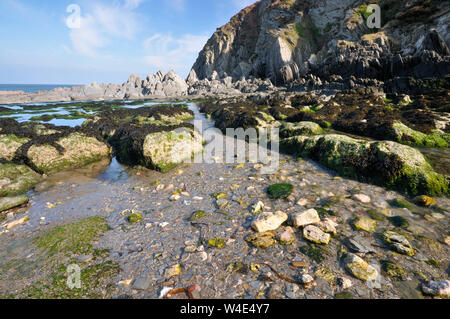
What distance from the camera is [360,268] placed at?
325 cm

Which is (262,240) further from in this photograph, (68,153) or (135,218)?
(68,153)

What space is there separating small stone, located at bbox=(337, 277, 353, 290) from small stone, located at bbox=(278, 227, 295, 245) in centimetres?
102

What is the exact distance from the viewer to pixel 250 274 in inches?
132

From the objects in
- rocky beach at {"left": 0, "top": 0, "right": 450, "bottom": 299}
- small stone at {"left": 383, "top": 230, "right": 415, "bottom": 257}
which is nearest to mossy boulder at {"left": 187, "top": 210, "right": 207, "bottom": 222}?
rocky beach at {"left": 0, "top": 0, "right": 450, "bottom": 299}

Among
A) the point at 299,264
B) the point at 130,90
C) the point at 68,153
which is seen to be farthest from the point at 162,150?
the point at 130,90

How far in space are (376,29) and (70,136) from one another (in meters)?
78.7

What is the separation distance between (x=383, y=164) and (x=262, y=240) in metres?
5.08

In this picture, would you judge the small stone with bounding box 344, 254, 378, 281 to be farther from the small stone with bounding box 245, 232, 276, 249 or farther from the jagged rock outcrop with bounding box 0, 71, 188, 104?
the jagged rock outcrop with bounding box 0, 71, 188, 104

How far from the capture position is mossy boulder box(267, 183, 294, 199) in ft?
18.9

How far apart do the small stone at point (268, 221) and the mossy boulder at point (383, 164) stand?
3.79 meters

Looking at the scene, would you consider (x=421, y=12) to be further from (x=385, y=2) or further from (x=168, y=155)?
(x=168, y=155)

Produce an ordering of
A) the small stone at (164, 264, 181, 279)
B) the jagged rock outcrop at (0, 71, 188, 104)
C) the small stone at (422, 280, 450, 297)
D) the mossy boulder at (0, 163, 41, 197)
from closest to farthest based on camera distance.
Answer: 1. the small stone at (422, 280, 450, 297)
2. the small stone at (164, 264, 181, 279)
3. the mossy boulder at (0, 163, 41, 197)
4. the jagged rock outcrop at (0, 71, 188, 104)

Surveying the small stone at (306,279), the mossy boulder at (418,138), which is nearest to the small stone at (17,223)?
the small stone at (306,279)
